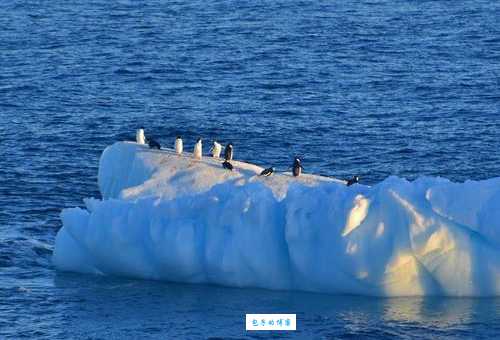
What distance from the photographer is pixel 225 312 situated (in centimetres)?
6431

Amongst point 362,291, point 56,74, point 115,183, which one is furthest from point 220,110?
point 362,291

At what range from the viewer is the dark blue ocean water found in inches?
2537

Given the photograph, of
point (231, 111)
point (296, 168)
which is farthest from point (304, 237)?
point (231, 111)

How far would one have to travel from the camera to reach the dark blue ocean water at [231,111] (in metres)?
64.4

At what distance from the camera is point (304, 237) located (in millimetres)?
65500

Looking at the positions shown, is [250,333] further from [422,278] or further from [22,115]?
[22,115]

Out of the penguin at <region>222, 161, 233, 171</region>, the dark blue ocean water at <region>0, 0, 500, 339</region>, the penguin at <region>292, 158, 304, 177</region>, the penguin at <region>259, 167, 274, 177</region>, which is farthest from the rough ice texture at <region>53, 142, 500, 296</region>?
the penguin at <region>222, 161, 233, 171</region>

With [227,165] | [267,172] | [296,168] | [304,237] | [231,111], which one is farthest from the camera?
[231,111]

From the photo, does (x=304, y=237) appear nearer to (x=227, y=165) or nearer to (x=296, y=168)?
(x=296, y=168)

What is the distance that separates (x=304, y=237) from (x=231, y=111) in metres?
39.7

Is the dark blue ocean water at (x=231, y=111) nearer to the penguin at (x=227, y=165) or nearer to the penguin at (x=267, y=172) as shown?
the penguin at (x=267, y=172)

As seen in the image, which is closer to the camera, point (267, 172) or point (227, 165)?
point (267, 172)

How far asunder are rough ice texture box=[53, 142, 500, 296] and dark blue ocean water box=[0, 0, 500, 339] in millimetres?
835

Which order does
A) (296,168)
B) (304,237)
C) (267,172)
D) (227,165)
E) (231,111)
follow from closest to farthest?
(304,237), (296,168), (267,172), (227,165), (231,111)
